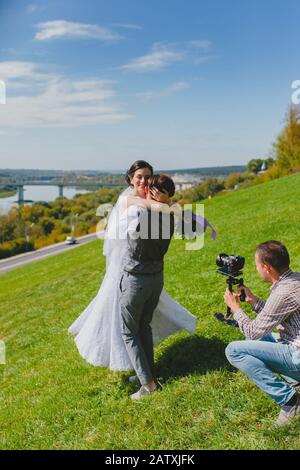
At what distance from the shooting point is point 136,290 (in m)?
4.70

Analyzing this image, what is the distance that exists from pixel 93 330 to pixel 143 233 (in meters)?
1.51

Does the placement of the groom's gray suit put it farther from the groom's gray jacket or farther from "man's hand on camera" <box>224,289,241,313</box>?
"man's hand on camera" <box>224,289,241,313</box>

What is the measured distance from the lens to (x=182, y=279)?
34.5 feet

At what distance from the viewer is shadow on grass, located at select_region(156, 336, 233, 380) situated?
5422 millimetres

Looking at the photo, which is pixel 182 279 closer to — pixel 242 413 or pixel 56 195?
pixel 242 413

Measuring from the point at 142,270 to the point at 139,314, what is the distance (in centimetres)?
51

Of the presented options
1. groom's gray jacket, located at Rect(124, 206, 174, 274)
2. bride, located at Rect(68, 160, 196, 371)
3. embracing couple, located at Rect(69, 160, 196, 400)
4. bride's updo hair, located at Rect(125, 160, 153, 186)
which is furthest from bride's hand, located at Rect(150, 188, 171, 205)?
bride's updo hair, located at Rect(125, 160, 153, 186)

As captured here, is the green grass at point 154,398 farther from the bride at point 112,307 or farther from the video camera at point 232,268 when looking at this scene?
the video camera at point 232,268

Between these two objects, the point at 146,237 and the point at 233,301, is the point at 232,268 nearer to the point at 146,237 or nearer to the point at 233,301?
the point at 233,301

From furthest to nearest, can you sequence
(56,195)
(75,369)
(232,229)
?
(56,195) < (232,229) < (75,369)

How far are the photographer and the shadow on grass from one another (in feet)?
3.85

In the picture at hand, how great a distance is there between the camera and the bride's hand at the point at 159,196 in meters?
4.59

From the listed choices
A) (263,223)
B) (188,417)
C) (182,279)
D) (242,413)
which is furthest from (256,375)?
(263,223)
